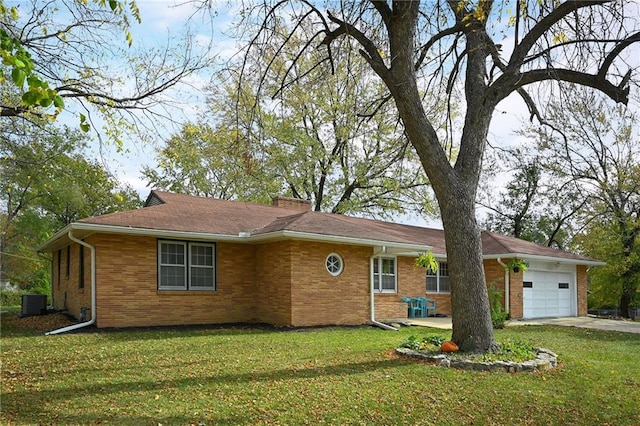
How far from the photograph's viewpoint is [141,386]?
6848 millimetres

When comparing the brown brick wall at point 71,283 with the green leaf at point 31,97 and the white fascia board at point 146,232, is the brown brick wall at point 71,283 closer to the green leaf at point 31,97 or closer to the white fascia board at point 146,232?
the white fascia board at point 146,232

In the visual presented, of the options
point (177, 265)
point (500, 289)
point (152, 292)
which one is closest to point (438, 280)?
point (500, 289)

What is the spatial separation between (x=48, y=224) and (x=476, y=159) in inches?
1252

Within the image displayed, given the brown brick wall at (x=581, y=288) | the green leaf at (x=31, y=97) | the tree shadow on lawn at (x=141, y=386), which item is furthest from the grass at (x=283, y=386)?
the brown brick wall at (x=581, y=288)

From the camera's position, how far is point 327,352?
32.8 ft

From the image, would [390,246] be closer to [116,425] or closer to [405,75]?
[405,75]

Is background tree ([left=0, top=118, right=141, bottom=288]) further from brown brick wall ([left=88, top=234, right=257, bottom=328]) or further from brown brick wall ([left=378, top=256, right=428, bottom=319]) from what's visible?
brown brick wall ([left=378, top=256, right=428, bottom=319])

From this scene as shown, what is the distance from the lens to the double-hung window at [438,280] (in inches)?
797

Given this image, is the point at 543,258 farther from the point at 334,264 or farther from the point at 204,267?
the point at 204,267

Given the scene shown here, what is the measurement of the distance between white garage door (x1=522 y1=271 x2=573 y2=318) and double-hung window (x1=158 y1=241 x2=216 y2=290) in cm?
1222

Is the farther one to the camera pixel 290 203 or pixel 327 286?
pixel 290 203

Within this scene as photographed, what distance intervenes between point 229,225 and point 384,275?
5.58m

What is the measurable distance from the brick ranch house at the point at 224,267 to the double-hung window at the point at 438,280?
2.02 m

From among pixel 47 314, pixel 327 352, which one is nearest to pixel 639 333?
pixel 327 352
